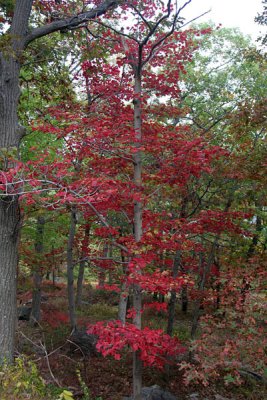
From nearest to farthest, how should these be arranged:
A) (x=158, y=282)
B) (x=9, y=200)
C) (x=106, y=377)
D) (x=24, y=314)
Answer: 1. (x=158, y=282)
2. (x=9, y=200)
3. (x=106, y=377)
4. (x=24, y=314)

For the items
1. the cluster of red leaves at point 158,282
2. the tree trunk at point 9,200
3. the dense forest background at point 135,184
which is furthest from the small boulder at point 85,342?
the cluster of red leaves at point 158,282

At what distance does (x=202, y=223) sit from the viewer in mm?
7656

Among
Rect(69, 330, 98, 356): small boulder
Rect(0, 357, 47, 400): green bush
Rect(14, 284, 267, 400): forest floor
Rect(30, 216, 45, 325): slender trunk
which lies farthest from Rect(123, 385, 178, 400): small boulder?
Rect(30, 216, 45, 325): slender trunk

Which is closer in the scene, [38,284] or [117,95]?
[117,95]

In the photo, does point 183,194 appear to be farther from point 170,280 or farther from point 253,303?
point 253,303

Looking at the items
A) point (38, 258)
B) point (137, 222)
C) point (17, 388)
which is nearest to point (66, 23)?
point (137, 222)

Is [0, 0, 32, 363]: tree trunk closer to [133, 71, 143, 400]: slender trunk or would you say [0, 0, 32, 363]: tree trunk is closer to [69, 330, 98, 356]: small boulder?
[133, 71, 143, 400]: slender trunk

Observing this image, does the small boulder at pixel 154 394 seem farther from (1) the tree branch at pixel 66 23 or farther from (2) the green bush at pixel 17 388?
(1) the tree branch at pixel 66 23

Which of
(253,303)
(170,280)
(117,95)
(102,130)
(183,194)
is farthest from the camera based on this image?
(183,194)

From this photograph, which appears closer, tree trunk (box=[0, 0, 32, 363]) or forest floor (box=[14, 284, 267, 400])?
tree trunk (box=[0, 0, 32, 363])

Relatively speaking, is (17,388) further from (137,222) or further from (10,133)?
(10,133)

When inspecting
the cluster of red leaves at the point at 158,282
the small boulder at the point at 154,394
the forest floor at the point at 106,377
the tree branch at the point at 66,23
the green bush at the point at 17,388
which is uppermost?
the tree branch at the point at 66,23

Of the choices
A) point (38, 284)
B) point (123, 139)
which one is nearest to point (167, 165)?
point (123, 139)

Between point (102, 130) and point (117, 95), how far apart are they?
1.76 m
